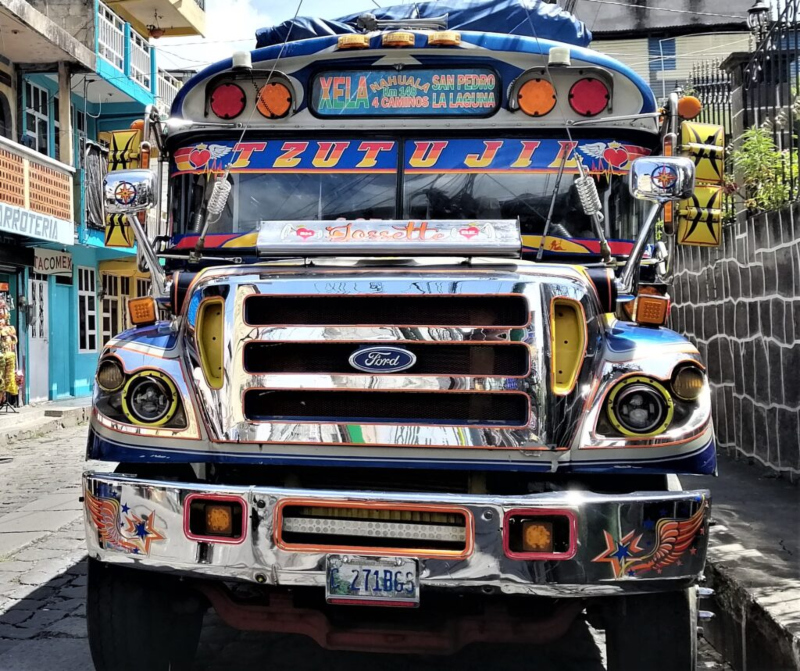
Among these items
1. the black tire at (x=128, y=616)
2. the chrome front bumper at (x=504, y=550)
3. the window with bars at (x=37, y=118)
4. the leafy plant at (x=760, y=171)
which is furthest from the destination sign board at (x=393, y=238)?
the window with bars at (x=37, y=118)

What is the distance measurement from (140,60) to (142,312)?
20683mm

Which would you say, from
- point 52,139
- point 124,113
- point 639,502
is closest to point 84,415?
point 52,139

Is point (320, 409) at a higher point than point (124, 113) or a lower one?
lower

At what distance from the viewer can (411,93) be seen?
4.48m

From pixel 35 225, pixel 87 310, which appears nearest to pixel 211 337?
pixel 35 225

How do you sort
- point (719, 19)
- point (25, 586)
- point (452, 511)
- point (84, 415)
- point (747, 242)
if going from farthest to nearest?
point (719, 19), point (84, 415), point (747, 242), point (25, 586), point (452, 511)

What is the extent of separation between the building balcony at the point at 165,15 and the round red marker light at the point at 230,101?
23068mm

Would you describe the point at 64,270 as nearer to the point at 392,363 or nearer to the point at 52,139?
the point at 52,139

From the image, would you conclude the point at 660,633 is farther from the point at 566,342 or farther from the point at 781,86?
the point at 781,86

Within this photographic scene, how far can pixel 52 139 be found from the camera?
800 inches

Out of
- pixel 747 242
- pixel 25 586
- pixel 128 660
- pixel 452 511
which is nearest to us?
pixel 452 511

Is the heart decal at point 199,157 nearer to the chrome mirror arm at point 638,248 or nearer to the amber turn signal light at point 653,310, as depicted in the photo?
the chrome mirror arm at point 638,248

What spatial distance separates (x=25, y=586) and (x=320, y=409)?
2.83m

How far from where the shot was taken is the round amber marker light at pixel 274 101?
452 centimetres
